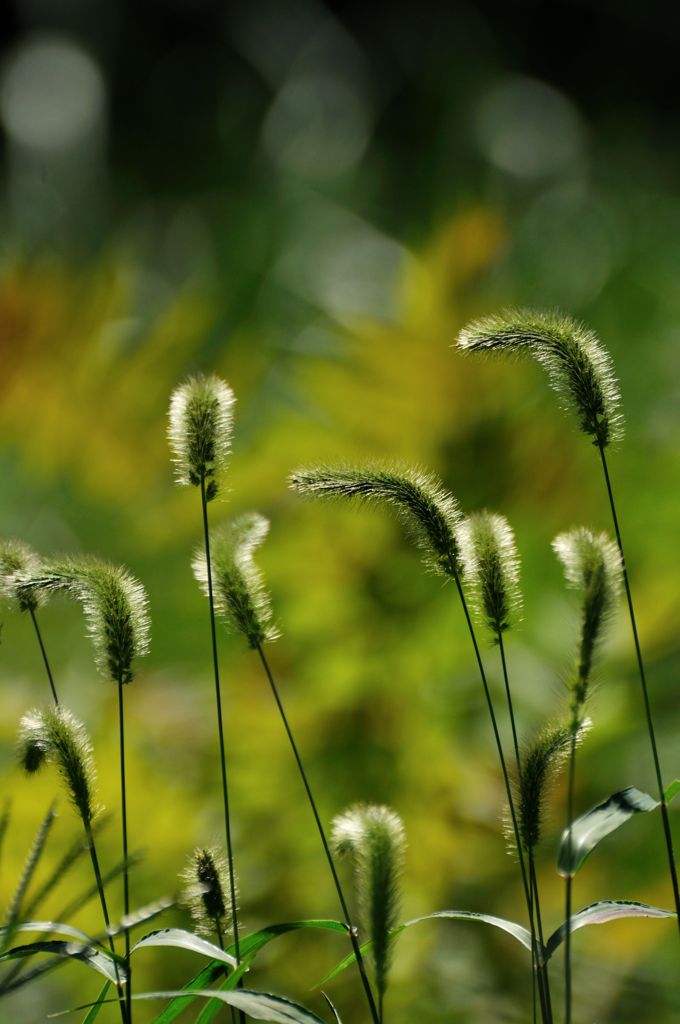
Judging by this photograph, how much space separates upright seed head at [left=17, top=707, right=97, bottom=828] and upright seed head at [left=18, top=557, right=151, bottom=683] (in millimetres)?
18

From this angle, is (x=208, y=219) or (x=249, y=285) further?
(x=208, y=219)

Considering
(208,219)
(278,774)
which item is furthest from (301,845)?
(208,219)

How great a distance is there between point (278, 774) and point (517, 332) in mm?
681

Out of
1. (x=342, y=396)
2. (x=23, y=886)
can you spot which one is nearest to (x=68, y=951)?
(x=23, y=886)

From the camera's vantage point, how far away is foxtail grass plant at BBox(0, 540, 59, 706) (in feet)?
0.93

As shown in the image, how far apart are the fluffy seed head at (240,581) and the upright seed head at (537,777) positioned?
0.08m

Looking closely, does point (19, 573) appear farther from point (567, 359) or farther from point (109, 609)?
point (567, 359)

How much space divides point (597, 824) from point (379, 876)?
100 millimetres

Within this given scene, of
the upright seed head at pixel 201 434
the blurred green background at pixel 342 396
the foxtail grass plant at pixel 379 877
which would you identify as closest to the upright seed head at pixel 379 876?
the foxtail grass plant at pixel 379 877

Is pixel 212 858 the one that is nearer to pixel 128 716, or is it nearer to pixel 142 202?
pixel 128 716

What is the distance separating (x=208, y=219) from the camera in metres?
1.31

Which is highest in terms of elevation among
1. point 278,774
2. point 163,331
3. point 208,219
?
point 208,219

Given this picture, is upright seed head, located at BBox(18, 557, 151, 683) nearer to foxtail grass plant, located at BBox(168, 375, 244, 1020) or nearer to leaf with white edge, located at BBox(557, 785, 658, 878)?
foxtail grass plant, located at BBox(168, 375, 244, 1020)

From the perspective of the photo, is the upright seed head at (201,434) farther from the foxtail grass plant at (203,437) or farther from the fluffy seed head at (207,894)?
the fluffy seed head at (207,894)
